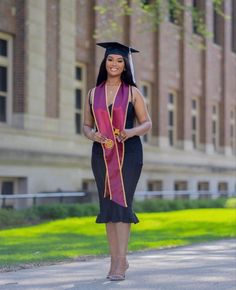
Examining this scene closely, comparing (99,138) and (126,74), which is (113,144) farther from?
(126,74)

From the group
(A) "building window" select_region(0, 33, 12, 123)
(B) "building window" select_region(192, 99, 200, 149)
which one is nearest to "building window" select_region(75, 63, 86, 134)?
(A) "building window" select_region(0, 33, 12, 123)

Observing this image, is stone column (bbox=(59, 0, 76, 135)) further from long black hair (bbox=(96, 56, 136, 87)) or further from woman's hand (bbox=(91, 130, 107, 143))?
woman's hand (bbox=(91, 130, 107, 143))

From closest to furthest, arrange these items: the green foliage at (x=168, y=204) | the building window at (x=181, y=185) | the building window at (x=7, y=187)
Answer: the building window at (x=7, y=187) → the green foliage at (x=168, y=204) → the building window at (x=181, y=185)

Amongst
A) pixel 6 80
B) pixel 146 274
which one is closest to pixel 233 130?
pixel 6 80

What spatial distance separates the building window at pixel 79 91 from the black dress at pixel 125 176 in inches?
664

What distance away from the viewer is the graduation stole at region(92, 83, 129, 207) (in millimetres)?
6566

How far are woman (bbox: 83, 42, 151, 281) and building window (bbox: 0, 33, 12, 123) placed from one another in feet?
44.9

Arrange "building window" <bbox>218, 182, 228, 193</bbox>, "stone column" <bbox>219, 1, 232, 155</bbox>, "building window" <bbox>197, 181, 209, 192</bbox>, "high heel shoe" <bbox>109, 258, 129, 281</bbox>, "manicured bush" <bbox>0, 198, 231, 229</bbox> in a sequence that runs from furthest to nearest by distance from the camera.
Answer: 1. "stone column" <bbox>219, 1, 232, 155</bbox>
2. "building window" <bbox>218, 182, 228, 193</bbox>
3. "building window" <bbox>197, 181, 209, 192</bbox>
4. "manicured bush" <bbox>0, 198, 231, 229</bbox>
5. "high heel shoe" <bbox>109, 258, 129, 281</bbox>

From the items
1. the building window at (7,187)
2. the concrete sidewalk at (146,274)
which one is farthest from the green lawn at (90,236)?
the building window at (7,187)

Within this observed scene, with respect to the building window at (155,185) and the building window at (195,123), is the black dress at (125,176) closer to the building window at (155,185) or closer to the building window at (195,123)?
the building window at (155,185)

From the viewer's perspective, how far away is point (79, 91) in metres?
23.9

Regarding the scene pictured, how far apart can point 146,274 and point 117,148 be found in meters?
1.62

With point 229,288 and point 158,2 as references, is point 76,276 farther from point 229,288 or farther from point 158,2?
point 158,2

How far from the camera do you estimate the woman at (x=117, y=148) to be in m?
6.60
